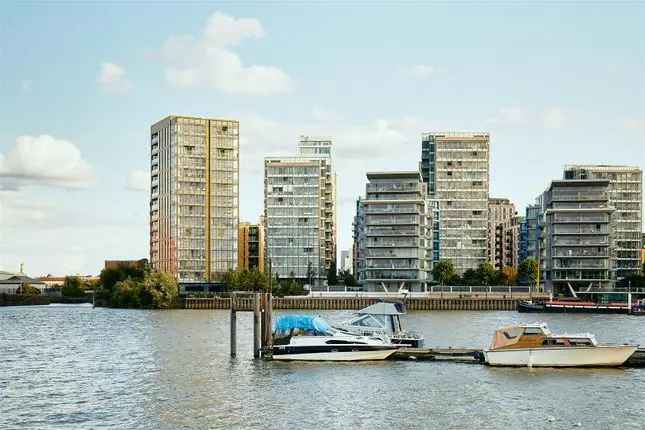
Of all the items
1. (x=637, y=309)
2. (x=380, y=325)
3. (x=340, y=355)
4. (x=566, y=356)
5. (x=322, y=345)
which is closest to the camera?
(x=566, y=356)

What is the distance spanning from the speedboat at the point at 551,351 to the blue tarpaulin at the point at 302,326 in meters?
13.3

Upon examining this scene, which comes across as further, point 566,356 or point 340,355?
point 340,355

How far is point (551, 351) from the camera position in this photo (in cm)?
6681

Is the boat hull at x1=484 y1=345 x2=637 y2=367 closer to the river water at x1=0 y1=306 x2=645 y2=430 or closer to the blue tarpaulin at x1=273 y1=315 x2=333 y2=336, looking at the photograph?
the river water at x1=0 y1=306 x2=645 y2=430

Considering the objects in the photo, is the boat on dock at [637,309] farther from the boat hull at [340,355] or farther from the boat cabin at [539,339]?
the boat hull at [340,355]

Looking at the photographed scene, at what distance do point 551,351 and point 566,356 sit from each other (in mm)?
1176

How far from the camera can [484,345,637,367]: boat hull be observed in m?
66.8

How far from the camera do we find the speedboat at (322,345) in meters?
72.1

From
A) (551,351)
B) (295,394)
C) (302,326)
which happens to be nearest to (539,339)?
(551,351)

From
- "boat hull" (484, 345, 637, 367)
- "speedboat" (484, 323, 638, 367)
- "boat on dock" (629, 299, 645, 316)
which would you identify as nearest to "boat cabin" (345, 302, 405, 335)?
"speedboat" (484, 323, 638, 367)

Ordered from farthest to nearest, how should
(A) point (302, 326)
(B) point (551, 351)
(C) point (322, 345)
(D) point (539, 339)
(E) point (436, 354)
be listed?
(A) point (302, 326) < (E) point (436, 354) < (C) point (322, 345) < (D) point (539, 339) < (B) point (551, 351)

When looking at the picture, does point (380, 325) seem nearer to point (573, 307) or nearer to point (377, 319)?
point (377, 319)

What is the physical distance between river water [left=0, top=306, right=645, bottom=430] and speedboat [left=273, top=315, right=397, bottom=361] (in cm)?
113

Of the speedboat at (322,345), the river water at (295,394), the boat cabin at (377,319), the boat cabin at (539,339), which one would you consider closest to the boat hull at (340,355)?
the speedboat at (322,345)
